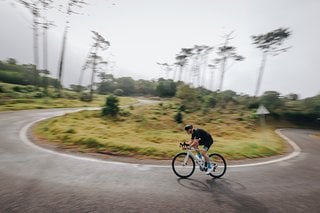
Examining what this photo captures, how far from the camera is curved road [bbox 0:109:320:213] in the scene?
6.02m

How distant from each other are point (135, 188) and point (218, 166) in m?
3.93

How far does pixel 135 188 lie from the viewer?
7.21m

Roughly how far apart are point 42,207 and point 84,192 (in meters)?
1.20

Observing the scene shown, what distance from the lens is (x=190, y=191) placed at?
24.2 ft

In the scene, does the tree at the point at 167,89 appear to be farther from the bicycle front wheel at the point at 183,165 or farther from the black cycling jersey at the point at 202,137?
the bicycle front wheel at the point at 183,165

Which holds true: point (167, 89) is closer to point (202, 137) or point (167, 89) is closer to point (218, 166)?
point (218, 166)

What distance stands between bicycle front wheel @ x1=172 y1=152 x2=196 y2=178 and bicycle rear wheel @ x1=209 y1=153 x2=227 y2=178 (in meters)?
0.83

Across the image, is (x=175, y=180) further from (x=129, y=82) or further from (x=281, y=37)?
(x=129, y=82)

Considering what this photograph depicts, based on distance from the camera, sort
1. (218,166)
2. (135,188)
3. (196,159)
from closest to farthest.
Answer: (135,188)
(196,159)
(218,166)

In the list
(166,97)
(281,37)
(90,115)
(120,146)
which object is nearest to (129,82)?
(166,97)

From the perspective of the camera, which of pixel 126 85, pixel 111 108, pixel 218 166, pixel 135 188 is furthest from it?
pixel 126 85

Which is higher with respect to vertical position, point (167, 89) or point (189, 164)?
point (167, 89)

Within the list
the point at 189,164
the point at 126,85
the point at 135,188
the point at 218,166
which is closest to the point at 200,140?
the point at 189,164

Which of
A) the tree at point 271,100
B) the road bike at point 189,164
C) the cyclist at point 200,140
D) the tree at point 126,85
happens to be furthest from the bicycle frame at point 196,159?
the tree at point 126,85
